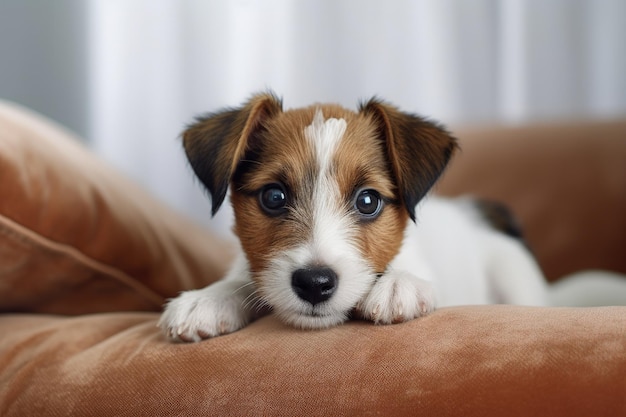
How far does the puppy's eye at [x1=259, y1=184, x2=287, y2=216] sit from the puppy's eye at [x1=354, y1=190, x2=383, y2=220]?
0.71 feet

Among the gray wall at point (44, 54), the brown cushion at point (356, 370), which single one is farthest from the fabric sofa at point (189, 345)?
the gray wall at point (44, 54)

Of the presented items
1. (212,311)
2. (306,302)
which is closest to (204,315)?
(212,311)

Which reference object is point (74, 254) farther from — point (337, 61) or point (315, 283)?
point (337, 61)

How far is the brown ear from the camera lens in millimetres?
2018

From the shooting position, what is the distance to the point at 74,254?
7.64ft

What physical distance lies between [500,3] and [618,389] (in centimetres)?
363

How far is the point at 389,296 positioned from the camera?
177 centimetres

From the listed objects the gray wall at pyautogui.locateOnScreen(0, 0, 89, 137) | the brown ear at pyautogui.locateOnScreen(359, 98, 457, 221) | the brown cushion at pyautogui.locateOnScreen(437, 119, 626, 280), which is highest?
the gray wall at pyautogui.locateOnScreen(0, 0, 89, 137)

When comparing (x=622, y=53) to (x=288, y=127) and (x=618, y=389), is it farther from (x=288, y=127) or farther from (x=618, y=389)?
(x=618, y=389)

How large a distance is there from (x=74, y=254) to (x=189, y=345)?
2.60 ft

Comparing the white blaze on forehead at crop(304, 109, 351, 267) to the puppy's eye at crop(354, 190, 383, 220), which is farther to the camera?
the puppy's eye at crop(354, 190, 383, 220)

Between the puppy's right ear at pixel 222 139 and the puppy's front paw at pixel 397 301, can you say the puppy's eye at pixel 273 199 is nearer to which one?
the puppy's right ear at pixel 222 139

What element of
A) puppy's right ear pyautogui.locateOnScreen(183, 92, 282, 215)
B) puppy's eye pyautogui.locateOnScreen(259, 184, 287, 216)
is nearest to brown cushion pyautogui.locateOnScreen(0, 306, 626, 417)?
puppy's eye pyautogui.locateOnScreen(259, 184, 287, 216)

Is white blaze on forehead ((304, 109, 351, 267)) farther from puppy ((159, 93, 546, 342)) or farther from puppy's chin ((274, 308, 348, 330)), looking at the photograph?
puppy's chin ((274, 308, 348, 330))
